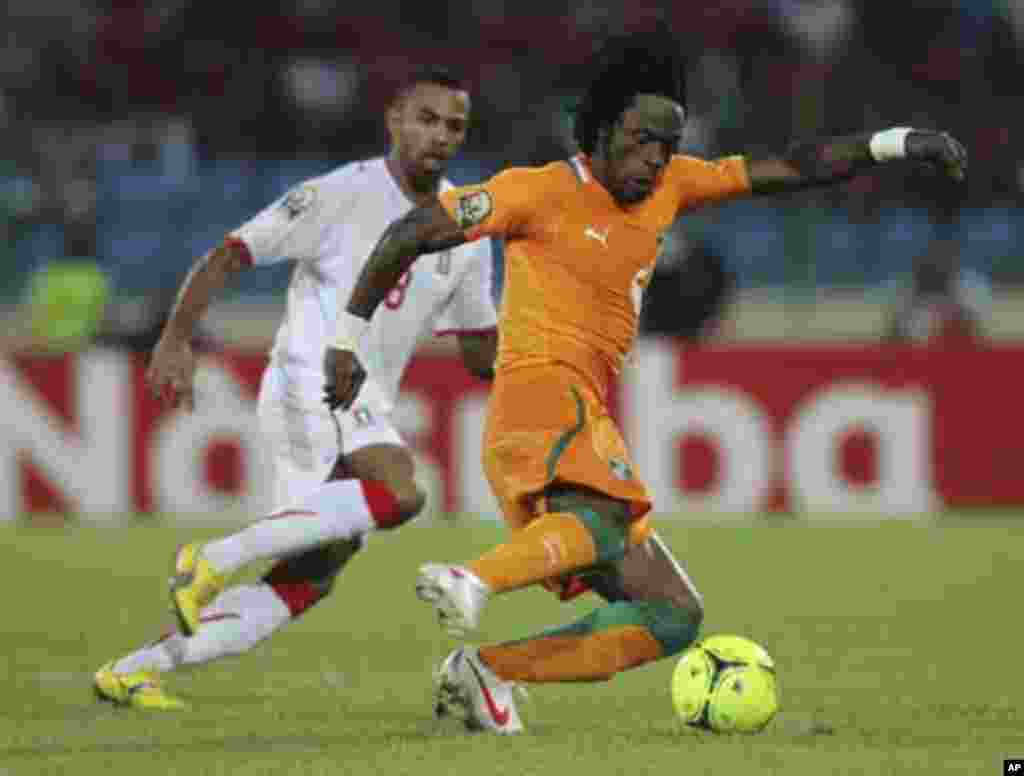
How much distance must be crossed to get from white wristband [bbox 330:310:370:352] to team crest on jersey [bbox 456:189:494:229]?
0.39 metres

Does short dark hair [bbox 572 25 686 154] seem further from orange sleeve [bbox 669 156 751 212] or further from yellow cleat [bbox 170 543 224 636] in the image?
yellow cleat [bbox 170 543 224 636]

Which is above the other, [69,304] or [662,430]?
[69,304]

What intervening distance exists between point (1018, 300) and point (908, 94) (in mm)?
2490

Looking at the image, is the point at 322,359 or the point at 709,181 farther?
the point at 322,359

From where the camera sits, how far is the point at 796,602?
40.4ft

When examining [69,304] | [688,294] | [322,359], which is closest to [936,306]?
[688,294]

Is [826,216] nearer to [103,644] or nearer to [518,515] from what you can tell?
[103,644]

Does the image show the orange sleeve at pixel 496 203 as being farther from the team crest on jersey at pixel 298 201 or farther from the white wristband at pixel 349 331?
the team crest on jersey at pixel 298 201

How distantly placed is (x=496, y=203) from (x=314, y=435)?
5.53 ft

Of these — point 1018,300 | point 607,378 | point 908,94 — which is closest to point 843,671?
point 607,378

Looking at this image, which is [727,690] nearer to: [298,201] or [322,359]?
[322,359]

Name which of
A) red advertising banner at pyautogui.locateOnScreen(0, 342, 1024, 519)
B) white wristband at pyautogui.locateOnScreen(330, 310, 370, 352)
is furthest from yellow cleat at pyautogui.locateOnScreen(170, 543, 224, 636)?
red advertising banner at pyautogui.locateOnScreen(0, 342, 1024, 519)

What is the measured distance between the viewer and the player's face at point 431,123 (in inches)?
329

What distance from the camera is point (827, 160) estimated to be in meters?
7.10
